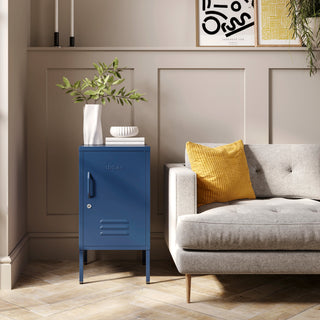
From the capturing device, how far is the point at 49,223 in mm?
2994

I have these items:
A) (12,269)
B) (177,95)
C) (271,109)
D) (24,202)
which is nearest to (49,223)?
(24,202)

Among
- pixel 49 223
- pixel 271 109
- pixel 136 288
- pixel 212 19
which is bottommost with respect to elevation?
pixel 136 288

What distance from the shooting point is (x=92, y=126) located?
2.65 metres

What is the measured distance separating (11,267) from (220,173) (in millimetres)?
1232

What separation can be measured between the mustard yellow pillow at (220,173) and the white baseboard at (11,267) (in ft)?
3.49

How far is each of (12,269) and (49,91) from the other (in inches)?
45.8

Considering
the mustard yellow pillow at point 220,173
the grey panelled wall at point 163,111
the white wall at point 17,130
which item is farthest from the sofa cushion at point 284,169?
the white wall at point 17,130

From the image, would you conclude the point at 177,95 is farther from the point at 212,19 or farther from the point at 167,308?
the point at 167,308

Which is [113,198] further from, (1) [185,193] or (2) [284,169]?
(2) [284,169]

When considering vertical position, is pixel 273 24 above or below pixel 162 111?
above

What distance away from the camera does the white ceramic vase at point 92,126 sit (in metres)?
2.64

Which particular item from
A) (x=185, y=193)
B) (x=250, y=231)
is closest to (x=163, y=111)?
(x=185, y=193)

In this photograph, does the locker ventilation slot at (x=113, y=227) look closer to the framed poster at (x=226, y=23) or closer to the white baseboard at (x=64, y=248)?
the white baseboard at (x=64, y=248)

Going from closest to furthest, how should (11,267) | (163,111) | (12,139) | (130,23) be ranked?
1. (11,267)
2. (12,139)
3. (163,111)
4. (130,23)
